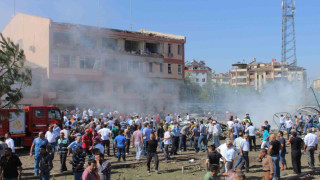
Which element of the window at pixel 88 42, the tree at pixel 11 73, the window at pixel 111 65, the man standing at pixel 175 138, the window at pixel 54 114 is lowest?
the man standing at pixel 175 138

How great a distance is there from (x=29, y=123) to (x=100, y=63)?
21120 mm

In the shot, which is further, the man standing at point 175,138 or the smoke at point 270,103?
the smoke at point 270,103

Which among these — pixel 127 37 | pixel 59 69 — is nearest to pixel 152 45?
pixel 127 37

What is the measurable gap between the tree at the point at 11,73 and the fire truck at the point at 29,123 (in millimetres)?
8124

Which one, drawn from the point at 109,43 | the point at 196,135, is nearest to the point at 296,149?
the point at 196,135

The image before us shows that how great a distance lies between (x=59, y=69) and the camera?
34.8m

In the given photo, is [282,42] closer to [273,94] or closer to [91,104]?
[273,94]

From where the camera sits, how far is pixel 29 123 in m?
17.9

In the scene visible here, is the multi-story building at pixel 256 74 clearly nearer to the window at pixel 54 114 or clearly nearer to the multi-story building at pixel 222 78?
the multi-story building at pixel 222 78

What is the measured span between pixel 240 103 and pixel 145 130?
30258 millimetres

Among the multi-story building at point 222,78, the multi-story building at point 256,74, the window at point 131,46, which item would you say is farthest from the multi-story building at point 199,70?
the window at point 131,46

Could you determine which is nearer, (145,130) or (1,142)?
(1,142)

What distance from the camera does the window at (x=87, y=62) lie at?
36844mm

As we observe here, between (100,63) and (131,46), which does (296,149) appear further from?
(131,46)
